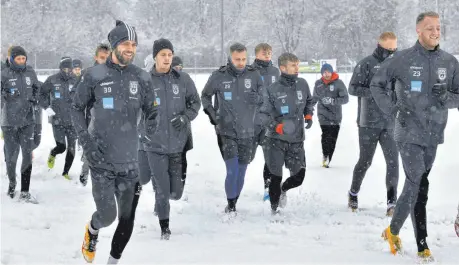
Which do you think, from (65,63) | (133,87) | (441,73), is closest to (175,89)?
(133,87)

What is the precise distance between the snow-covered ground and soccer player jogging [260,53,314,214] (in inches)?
19.5

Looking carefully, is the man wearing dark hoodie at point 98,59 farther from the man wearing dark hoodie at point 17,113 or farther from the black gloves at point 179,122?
the black gloves at point 179,122

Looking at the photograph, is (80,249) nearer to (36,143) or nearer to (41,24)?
(36,143)

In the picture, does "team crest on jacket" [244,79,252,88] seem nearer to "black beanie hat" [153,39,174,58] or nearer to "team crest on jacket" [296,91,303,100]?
"team crest on jacket" [296,91,303,100]

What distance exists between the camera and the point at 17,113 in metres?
9.74

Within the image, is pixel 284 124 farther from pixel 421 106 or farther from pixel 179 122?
pixel 421 106

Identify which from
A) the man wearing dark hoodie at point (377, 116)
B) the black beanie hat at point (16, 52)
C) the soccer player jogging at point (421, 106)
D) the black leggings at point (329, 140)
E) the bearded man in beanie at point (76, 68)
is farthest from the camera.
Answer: the black leggings at point (329, 140)

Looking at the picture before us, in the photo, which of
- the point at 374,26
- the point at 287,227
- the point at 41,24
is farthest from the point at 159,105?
the point at 41,24

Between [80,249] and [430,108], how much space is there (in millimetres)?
3874

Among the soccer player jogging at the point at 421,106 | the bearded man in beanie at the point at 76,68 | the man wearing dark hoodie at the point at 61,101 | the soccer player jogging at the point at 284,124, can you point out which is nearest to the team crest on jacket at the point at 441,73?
the soccer player jogging at the point at 421,106

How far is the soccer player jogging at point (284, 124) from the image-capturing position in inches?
324

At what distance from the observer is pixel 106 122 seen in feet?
18.4

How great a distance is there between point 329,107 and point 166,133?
21.3 feet

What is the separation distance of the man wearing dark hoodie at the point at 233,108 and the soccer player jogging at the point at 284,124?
0.25 metres
